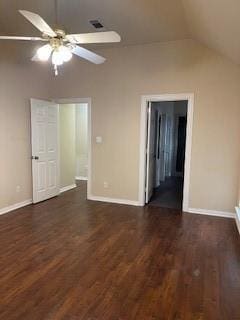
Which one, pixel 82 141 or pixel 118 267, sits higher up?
pixel 82 141

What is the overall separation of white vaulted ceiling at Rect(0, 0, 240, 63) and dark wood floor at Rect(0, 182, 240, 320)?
9.04ft

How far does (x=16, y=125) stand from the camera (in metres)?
4.84

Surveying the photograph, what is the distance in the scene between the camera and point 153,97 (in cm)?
491

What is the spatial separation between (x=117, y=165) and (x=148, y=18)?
9.11 feet

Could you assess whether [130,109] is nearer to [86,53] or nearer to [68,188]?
[86,53]

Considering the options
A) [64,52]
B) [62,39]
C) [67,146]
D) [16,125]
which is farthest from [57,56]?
[67,146]

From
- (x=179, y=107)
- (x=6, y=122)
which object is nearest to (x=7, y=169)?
(x=6, y=122)

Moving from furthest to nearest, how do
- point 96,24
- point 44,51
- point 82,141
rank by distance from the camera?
point 82,141
point 96,24
point 44,51

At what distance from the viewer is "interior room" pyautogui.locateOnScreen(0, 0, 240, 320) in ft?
8.01

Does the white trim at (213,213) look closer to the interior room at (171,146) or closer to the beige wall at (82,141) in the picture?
the interior room at (171,146)

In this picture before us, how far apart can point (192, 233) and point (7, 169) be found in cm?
343

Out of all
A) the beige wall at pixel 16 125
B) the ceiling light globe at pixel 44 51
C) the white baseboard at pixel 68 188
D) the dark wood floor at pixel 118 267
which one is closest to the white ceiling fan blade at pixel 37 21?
the ceiling light globe at pixel 44 51

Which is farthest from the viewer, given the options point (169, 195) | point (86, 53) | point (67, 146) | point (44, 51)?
point (67, 146)

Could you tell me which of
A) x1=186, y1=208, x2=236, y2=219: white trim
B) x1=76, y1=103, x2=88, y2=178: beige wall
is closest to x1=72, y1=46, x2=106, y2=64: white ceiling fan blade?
x1=186, y1=208, x2=236, y2=219: white trim
